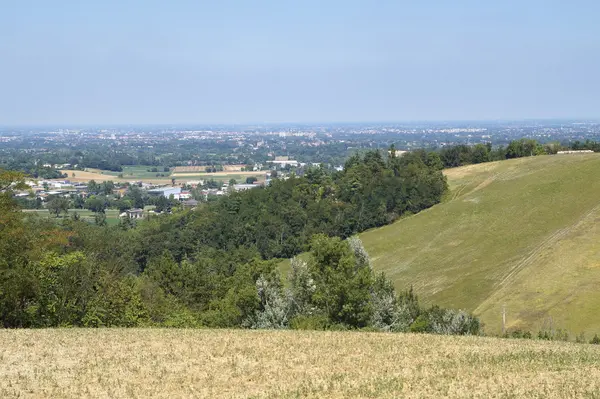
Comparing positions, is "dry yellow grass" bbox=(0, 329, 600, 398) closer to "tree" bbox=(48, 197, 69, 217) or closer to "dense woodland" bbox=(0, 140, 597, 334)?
"dense woodland" bbox=(0, 140, 597, 334)

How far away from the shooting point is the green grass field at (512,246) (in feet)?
166

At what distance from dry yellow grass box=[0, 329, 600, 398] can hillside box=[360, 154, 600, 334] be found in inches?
996

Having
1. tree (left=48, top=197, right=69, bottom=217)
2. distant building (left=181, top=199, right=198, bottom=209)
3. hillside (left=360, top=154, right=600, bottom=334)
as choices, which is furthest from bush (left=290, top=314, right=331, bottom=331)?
distant building (left=181, top=199, right=198, bottom=209)

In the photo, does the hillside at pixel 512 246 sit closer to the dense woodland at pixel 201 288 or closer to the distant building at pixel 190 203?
the dense woodland at pixel 201 288

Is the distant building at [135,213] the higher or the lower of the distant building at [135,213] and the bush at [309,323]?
the lower

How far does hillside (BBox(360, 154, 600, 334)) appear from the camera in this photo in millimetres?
50750

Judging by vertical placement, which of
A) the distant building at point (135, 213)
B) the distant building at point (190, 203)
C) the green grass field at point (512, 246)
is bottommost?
the distant building at point (135, 213)

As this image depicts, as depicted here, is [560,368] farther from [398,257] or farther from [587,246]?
[398,257]

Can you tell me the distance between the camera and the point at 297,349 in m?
24.1

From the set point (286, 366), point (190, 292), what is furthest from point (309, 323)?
point (190, 292)

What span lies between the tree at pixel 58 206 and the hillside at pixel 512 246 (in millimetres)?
92116

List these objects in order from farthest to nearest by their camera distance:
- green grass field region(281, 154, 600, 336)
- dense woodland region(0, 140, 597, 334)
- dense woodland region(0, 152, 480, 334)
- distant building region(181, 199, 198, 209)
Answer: distant building region(181, 199, 198, 209), green grass field region(281, 154, 600, 336), dense woodland region(0, 140, 597, 334), dense woodland region(0, 152, 480, 334)

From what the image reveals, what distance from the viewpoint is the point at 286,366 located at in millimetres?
21359

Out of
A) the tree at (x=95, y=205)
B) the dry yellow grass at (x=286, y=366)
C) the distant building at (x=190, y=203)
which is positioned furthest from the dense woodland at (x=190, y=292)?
the tree at (x=95, y=205)
